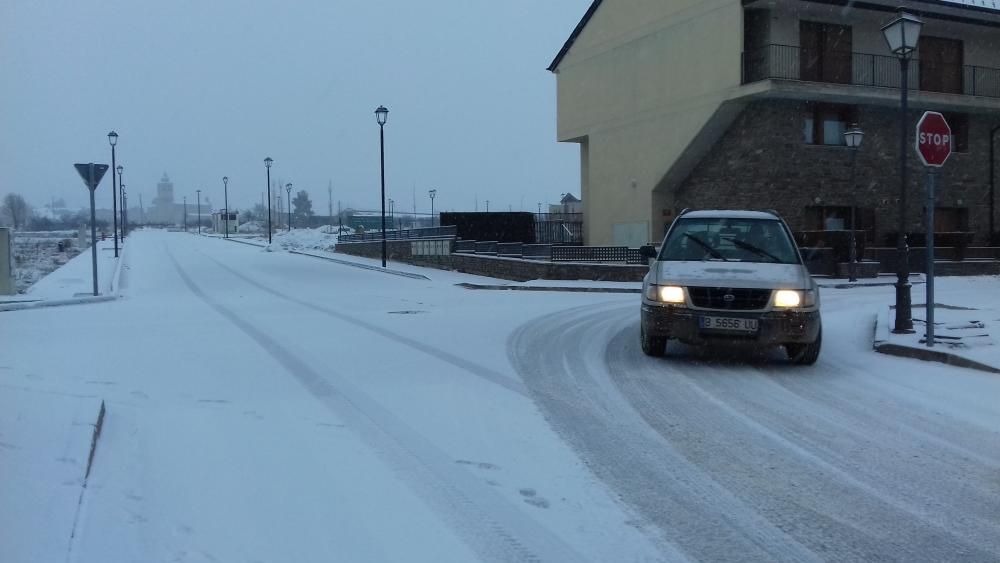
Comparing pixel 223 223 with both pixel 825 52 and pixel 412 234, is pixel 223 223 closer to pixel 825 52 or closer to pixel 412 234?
pixel 412 234

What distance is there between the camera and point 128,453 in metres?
5.46

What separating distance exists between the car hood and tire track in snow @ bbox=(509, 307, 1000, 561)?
0.97 m

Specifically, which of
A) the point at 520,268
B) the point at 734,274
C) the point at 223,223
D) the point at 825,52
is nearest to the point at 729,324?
the point at 734,274

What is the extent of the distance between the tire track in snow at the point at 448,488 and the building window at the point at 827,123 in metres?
23.2

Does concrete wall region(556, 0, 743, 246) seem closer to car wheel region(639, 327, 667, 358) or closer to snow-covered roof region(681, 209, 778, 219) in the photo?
snow-covered roof region(681, 209, 778, 219)

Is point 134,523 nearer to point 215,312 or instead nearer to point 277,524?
point 277,524

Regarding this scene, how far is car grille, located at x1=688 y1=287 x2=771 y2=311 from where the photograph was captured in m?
8.54

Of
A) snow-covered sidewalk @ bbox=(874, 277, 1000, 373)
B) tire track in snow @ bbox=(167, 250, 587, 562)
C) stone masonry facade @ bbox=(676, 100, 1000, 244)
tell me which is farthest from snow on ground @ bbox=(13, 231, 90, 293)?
snow-covered sidewalk @ bbox=(874, 277, 1000, 373)

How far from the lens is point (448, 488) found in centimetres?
489

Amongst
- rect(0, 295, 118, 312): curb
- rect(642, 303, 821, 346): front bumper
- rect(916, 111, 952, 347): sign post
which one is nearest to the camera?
rect(642, 303, 821, 346): front bumper

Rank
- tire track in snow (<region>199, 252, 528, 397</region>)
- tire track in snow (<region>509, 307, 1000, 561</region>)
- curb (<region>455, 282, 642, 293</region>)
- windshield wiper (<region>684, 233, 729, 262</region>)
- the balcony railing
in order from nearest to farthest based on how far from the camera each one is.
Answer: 1. tire track in snow (<region>509, 307, 1000, 561</region>)
2. tire track in snow (<region>199, 252, 528, 397</region>)
3. windshield wiper (<region>684, 233, 729, 262</region>)
4. curb (<region>455, 282, 642, 293</region>)
5. the balcony railing

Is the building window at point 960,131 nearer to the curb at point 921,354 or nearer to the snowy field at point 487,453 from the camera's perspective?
the curb at point 921,354

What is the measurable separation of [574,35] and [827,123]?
11829 mm

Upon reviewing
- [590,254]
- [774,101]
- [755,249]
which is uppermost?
[774,101]
